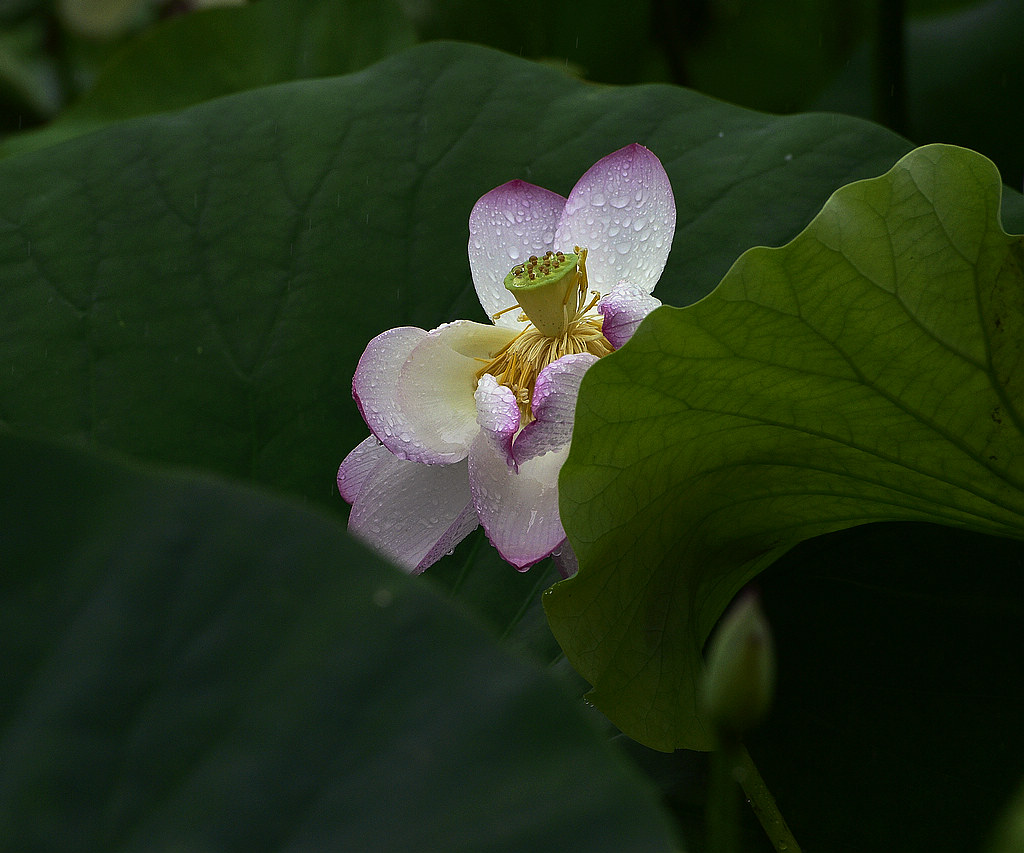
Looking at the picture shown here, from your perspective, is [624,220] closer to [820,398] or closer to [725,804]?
[820,398]

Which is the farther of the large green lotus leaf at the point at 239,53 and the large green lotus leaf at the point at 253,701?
the large green lotus leaf at the point at 239,53

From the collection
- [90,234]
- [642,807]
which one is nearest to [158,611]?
[642,807]

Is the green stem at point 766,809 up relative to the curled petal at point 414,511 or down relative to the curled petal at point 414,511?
down

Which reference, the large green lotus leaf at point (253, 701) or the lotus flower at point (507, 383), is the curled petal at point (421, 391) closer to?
the lotus flower at point (507, 383)

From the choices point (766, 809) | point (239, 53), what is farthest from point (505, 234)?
point (239, 53)

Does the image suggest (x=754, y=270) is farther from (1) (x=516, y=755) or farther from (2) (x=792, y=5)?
(2) (x=792, y=5)

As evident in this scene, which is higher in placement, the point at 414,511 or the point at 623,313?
the point at 623,313

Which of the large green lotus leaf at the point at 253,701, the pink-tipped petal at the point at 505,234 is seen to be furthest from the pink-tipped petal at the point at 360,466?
the large green lotus leaf at the point at 253,701
